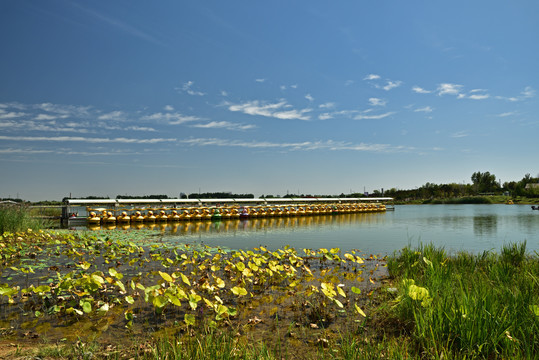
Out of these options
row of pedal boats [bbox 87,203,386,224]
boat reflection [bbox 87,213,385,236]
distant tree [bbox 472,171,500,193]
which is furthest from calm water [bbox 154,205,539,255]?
distant tree [bbox 472,171,500,193]

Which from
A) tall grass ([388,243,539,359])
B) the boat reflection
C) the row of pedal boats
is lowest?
the boat reflection

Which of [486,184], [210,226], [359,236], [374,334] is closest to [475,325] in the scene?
[374,334]

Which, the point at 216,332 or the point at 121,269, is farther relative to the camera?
the point at 121,269

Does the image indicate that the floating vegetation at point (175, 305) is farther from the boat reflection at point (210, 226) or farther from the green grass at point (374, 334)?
the boat reflection at point (210, 226)

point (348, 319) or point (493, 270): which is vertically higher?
point (493, 270)

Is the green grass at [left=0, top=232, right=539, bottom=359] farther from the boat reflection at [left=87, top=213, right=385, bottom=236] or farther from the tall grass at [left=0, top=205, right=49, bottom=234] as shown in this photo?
the boat reflection at [left=87, top=213, right=385, bottom=236]

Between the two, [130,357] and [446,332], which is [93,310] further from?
[446,332]

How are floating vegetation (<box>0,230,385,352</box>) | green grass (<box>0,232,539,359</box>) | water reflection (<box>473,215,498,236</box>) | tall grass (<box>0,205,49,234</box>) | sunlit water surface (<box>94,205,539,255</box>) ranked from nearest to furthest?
green grass (<box>0,232,539,359</box>), floating vegetation (<box>0,230,385,352</box>), tall grass (<box>0,205,49,234</box>), sunlit water surface (<box>94,205,539,255</box>), water reflection (<box>473,215,498,236</box>)

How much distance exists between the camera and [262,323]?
16.3 feet

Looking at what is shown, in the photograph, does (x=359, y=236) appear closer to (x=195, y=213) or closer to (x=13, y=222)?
(x=195, y=213)

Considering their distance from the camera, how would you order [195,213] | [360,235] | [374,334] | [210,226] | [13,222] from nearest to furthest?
[374,334]
[13,222]
[360,235]
[210,226]
[195,213]

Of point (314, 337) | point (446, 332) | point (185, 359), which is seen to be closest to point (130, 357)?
point (185, 359)

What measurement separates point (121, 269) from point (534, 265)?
9158 mm

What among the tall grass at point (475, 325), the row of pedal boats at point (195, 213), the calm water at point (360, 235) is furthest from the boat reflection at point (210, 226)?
the tall grass at point (475, 325)
